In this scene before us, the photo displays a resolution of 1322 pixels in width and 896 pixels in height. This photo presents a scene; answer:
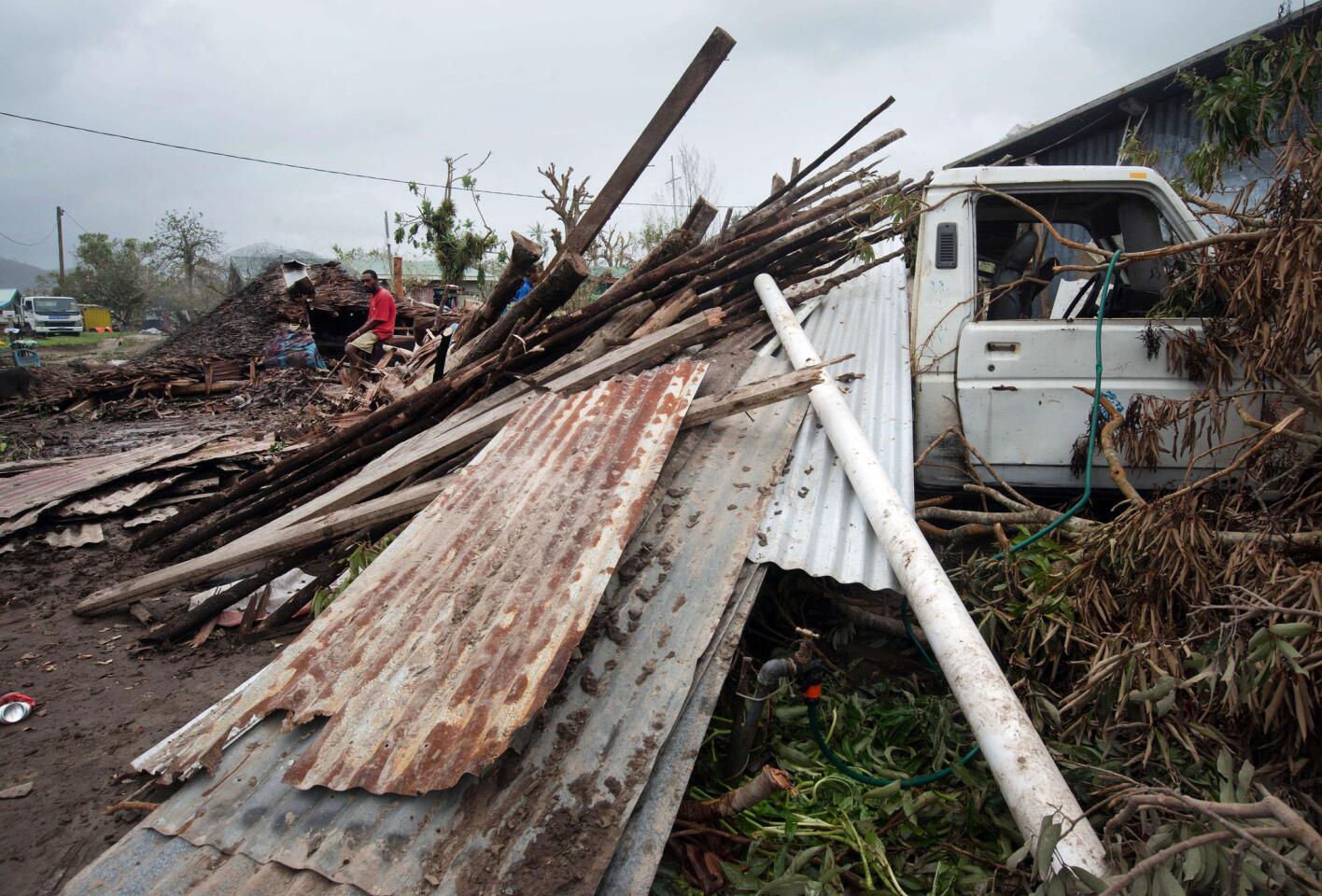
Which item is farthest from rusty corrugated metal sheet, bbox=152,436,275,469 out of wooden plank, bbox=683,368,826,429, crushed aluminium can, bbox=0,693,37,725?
wooden plank, bbox=683,368,826,429

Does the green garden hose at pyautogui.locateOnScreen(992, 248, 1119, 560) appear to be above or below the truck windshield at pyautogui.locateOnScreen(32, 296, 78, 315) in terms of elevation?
below

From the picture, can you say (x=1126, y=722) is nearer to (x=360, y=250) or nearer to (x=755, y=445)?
(x=755, y=445)

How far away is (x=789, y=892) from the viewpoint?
182 cm

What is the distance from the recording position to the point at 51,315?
31.1m

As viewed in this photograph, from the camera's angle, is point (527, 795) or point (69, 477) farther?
point (69, 477)

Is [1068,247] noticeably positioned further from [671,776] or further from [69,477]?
[69,477]

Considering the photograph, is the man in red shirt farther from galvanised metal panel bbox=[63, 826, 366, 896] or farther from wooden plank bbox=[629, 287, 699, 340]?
galvanised metal panel bbox=[63, 826, 366, 896]

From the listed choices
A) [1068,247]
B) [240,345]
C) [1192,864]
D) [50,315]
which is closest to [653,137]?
[1068,247]

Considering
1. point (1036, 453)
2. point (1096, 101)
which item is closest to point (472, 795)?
point (1036, 453)

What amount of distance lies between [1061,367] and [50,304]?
4111 centimetres

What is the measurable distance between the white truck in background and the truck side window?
1500 inches

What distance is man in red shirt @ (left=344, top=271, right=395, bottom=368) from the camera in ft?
35.9

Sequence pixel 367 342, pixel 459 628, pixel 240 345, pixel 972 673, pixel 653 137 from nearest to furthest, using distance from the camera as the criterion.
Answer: pixel 972 673
pixel 459 628
pixel 653 137
pixel 367 342
pixel 240 345

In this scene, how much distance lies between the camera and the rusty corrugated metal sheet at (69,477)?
5430 millimetres
